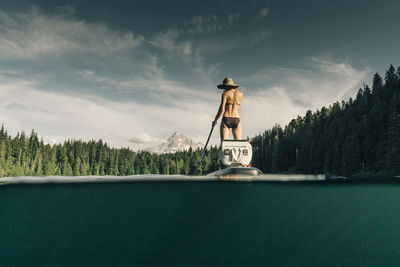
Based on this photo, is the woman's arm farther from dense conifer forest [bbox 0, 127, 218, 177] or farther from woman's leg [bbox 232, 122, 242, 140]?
dense conifer forest [bbox 0, 127, 218, 177]

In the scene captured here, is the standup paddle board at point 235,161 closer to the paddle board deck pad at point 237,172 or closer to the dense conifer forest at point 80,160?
the paddle board deck pad at point 237,172

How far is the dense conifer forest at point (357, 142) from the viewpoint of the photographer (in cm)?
4109

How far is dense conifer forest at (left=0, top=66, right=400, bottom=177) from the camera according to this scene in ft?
144

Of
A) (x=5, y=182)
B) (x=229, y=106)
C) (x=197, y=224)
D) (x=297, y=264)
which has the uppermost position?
(x=229, y=106)

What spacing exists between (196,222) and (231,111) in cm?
459

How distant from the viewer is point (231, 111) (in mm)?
9891

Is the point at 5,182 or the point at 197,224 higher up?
the point at 5,182

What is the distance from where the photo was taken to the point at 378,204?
35.2ft

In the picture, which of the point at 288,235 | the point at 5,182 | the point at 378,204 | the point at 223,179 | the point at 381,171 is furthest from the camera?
the point at 381,171

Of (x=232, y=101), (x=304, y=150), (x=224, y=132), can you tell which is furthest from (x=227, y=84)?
(x=304, y=150)

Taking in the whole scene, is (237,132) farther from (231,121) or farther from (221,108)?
(221,108)

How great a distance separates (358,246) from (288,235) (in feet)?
8.15

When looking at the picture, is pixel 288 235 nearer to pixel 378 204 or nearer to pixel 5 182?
pixel 378 204

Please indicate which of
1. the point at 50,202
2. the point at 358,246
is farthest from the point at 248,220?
the point at 50,202
